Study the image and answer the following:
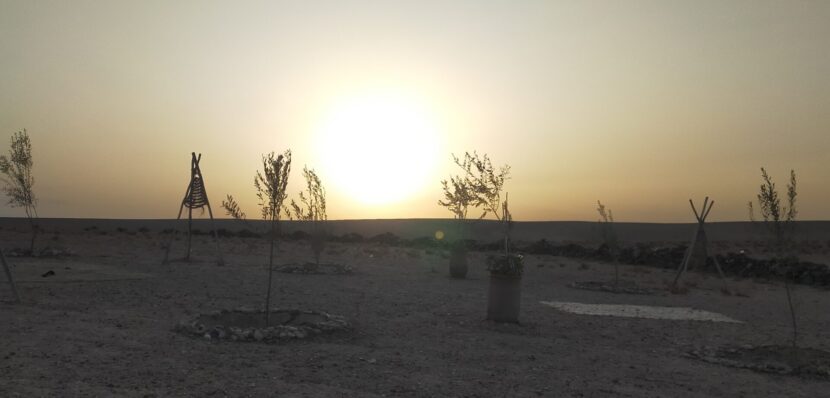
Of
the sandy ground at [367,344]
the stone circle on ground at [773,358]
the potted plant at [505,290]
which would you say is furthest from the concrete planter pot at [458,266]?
the stone circle on ground at [773,358]

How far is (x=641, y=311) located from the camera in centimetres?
1445

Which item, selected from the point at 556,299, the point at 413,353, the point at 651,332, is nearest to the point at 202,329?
the point at 413,353

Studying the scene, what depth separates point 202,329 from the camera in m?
9.16

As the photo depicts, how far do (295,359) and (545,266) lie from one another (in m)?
21.8

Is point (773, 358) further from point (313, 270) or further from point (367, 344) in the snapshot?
point (313, 270)

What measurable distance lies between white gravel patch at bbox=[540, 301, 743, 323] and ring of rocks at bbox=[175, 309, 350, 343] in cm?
613

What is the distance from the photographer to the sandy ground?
689 centimetres

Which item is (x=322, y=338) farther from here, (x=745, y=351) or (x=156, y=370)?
(x=745, y=351)

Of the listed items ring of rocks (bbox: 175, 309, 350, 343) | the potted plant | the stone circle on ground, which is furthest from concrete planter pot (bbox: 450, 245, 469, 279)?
the stone circle on ground

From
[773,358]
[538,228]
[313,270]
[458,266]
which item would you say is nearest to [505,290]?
[773,358]

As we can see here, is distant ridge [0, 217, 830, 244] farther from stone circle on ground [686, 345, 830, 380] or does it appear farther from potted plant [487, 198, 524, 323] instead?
stone circle on ground [686, 345, 830, 380]

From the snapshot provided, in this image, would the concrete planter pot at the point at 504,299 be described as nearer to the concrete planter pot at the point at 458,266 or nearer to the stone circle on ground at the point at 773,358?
the stone circle on ground at the point at 773,358

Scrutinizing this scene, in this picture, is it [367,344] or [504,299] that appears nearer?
[367,344]

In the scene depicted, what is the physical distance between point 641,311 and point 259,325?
8.76 meters
